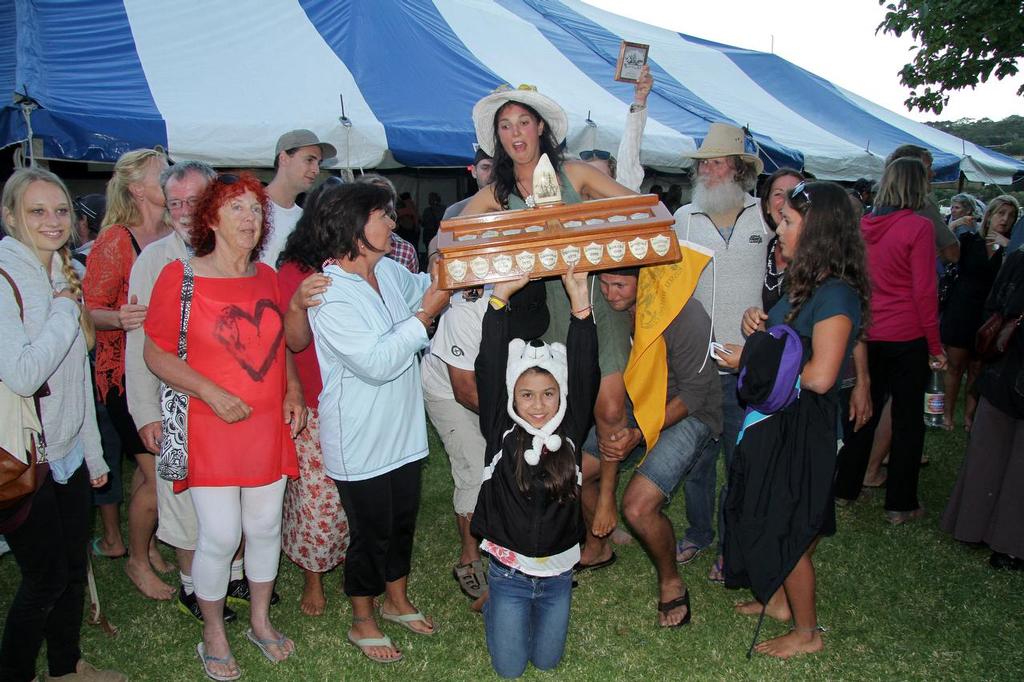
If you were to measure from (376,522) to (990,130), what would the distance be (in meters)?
75.7

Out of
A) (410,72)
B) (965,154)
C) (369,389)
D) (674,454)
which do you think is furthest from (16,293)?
(965,154)

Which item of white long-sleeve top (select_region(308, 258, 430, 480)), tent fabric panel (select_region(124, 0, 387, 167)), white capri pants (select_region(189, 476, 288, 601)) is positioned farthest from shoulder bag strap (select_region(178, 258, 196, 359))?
tent fabric panel (select_region(124, 0, 387, 167))

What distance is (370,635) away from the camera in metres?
3.14

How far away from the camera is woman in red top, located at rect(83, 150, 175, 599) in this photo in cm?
336

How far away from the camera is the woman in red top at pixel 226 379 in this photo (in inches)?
106

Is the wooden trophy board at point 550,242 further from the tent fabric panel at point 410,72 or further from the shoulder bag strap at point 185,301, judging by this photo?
the tent fabric panel at point 410,72

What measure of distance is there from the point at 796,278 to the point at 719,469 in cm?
305

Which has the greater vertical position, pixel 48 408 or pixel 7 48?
pixel 7 48

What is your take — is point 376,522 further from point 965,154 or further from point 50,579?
point 965,154

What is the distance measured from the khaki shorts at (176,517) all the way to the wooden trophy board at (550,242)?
1672 mm

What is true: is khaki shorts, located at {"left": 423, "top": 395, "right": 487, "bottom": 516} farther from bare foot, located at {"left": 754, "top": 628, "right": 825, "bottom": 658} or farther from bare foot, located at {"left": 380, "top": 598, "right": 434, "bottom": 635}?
bare foot, located at {"left": 754, "top": 628, "right": 825, "bottom": 658}

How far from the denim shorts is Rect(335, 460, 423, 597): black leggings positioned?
1038 mm

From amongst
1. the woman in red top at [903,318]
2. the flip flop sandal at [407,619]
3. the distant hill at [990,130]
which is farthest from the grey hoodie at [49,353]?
the distant hill at [990,130]

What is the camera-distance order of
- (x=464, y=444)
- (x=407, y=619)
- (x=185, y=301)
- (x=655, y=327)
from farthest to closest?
(x=464, y=444)
(x=407, y=619)
(x=655, y=327)
(x=185, y=301)
